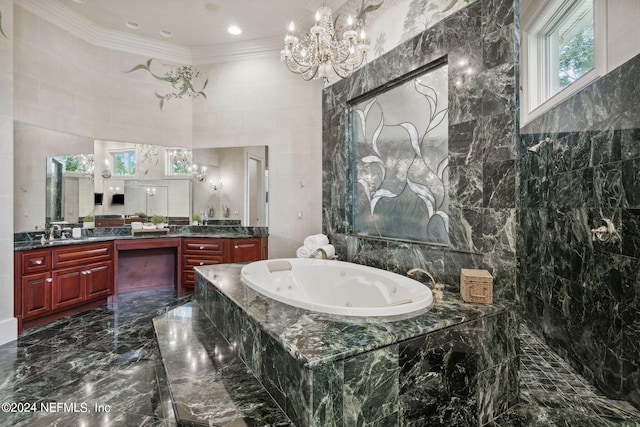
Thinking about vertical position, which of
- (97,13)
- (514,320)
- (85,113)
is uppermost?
(97,13)

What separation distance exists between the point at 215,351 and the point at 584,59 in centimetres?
308

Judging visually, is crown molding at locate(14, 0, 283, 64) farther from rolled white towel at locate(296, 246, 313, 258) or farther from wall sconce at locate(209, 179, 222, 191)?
rolled white towel at locate(296, 246, 313, 258)

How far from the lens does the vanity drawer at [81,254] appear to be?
3014mm

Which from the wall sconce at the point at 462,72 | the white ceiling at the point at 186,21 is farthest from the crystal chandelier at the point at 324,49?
the white ceiling at the point at 186,21

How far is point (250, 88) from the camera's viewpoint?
422 cm

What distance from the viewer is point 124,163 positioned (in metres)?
4.04

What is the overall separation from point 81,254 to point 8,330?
0.86 m

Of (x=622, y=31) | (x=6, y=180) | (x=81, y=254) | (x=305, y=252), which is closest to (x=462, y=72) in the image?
(x=622, y=31)

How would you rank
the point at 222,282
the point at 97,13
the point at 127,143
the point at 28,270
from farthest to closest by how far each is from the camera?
the point at 127,143, the point at 97,13, the point at 28,270, the point at 222,282

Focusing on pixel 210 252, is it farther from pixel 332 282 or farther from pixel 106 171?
pixel 332 282

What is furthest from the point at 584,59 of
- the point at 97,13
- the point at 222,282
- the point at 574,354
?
the point at 97,13

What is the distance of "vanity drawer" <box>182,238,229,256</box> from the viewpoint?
3861mm

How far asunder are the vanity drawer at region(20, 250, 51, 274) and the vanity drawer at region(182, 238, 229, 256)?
1.35 m

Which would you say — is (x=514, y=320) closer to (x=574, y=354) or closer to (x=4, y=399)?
(x=574, y=354)
